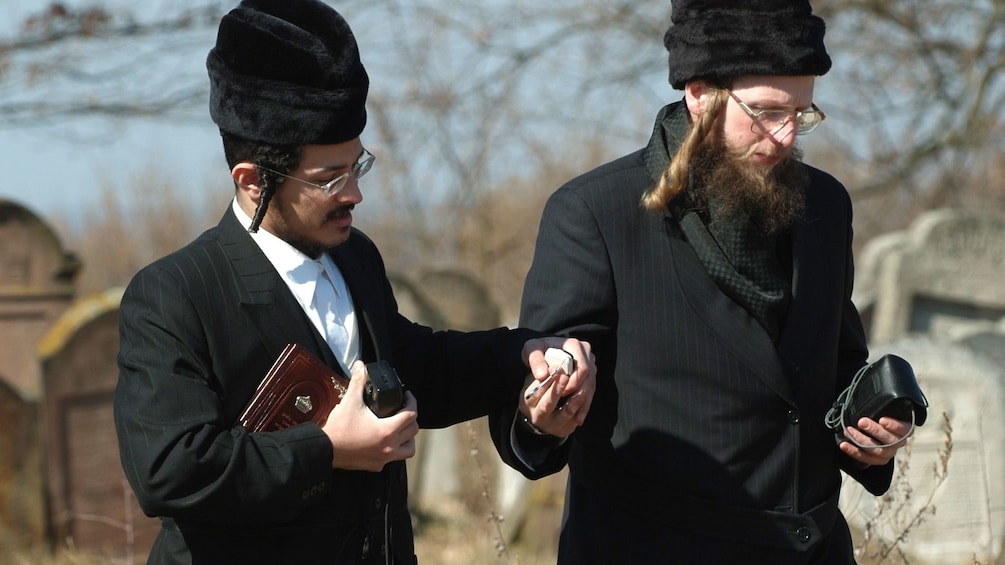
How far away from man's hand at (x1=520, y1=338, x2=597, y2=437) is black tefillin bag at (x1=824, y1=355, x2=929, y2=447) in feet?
2.04

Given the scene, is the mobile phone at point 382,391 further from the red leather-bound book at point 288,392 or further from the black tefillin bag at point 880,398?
the black tefillin bag at point 880,398

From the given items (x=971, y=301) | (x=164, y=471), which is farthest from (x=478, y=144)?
(x=164, y=471)

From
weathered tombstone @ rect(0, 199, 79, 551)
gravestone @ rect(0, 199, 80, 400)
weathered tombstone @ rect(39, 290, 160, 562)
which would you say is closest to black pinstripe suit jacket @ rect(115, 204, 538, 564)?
weathered tombstone @ rect(39, 290, 160, 562)

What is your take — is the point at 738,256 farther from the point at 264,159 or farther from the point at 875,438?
the point at 264,159

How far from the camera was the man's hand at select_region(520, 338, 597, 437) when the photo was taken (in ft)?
8.06

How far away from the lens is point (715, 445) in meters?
2.73

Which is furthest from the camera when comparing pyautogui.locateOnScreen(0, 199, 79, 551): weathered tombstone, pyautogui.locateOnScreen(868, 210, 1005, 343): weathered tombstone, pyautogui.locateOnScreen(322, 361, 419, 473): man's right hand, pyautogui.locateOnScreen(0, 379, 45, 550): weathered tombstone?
pyautogui.locateOnScreen(868, 210, 1005, 343): weathered tombstone

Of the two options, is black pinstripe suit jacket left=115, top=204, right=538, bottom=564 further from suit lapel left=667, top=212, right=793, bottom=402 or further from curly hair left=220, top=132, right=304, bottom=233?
suit lapel left=667, top=212, right=793, bottom=402

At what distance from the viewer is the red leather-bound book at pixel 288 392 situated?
2299mm

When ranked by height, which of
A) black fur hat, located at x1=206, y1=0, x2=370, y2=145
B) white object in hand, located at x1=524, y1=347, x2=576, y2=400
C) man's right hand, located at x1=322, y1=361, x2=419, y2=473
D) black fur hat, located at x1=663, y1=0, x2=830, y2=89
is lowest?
white object in hand, located at x1=524, y1=347, x2=576, y2=400

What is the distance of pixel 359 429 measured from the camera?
225 centimetres

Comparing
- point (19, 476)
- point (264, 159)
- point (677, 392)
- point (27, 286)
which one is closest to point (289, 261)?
point (264, 159)

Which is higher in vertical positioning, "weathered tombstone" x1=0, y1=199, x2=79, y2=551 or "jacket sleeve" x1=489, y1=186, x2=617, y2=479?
"jacket sleeve" x1=489, y1=186, x2=617, y2=479

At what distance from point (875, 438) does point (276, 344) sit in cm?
130
